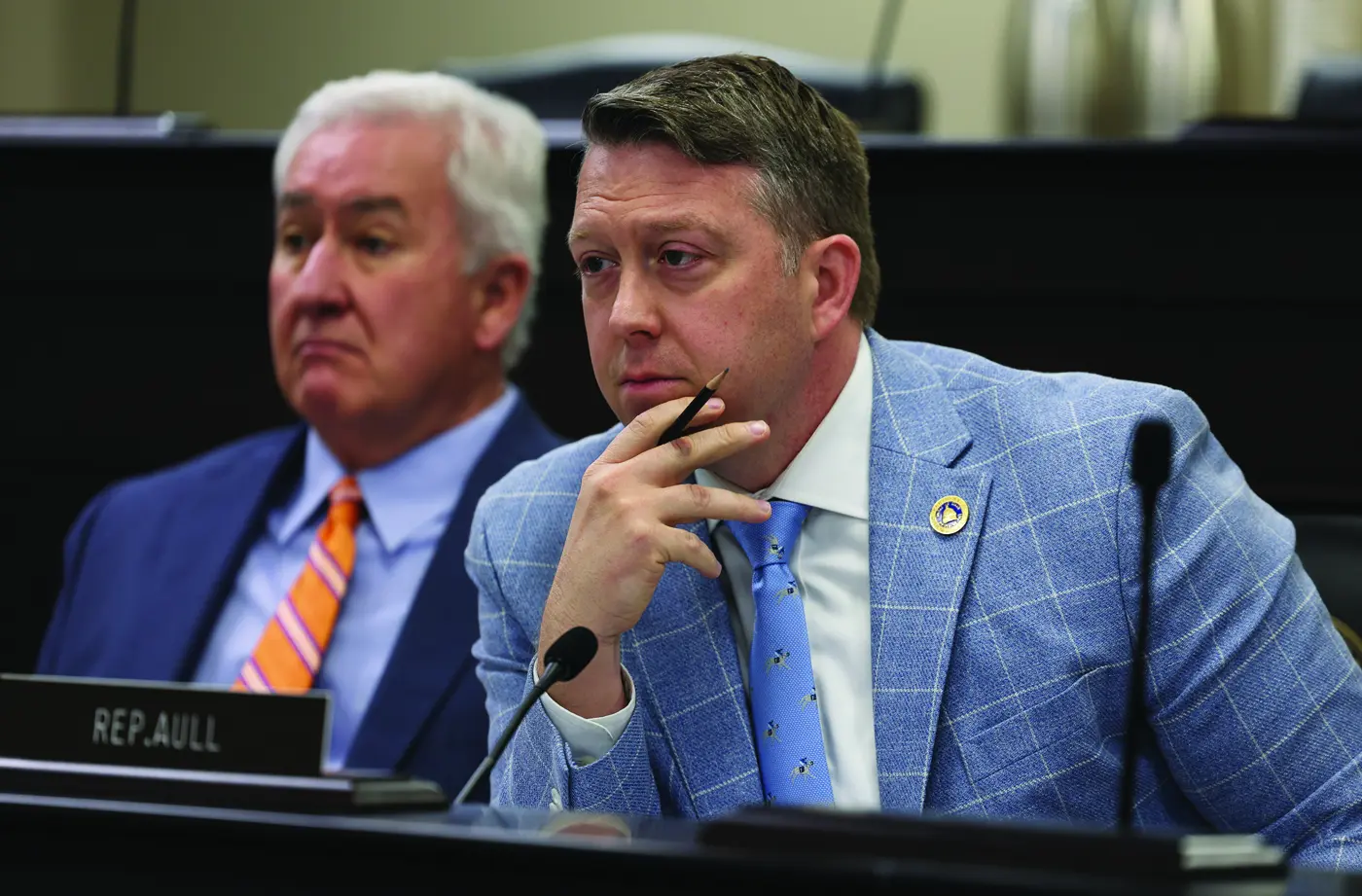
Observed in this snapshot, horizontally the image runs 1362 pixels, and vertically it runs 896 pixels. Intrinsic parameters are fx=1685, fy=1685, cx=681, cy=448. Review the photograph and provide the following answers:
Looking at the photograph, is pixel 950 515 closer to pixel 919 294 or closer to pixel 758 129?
pixel 758 129

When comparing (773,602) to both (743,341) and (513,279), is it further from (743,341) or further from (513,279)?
(513,279)

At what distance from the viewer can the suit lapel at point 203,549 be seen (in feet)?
7.89

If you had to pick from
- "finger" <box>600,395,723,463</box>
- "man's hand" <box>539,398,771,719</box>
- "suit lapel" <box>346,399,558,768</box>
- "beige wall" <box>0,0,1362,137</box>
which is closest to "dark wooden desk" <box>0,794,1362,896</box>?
"man's hand" <box>539,398,771,719</box>

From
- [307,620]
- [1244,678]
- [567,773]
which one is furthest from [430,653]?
[1244,678]

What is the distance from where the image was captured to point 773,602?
171cm

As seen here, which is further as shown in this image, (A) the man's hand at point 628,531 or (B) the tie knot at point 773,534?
(B) the tie knot at point 773,534

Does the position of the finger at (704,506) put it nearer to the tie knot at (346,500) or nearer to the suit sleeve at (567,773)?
the suit sleeve at (567,773)

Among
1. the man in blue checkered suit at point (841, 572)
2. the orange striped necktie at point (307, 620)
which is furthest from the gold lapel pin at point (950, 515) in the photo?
the orange striped necktie at point (307, 620)

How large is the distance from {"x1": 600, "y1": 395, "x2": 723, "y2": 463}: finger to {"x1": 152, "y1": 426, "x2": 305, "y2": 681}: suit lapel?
968 mm

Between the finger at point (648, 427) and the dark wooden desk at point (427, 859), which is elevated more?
the finger at point (648, 427)

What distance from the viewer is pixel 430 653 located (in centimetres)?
226

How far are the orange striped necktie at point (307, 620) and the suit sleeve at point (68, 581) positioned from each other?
1.05 feet

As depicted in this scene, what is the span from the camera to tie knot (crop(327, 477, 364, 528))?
98.3 inches

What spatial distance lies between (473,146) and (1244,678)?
1.47 m
